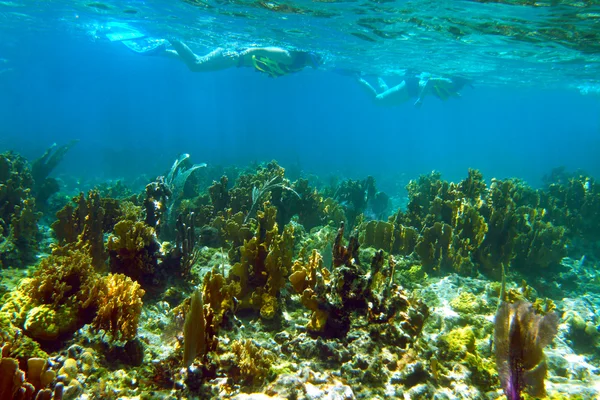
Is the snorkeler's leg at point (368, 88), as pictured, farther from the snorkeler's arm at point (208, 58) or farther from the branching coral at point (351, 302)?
the branching coral at point (351, 302)

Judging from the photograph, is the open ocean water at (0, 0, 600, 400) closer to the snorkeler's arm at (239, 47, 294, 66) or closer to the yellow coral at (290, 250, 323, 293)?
the yellow coral at (290, 250, 323, 293)

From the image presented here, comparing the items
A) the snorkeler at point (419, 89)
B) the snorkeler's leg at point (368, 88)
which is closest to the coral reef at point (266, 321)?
the snorkeler at point (419, 89)

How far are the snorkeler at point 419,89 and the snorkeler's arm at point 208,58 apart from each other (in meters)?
10.3

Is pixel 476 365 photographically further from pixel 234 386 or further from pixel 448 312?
pixel 234 386

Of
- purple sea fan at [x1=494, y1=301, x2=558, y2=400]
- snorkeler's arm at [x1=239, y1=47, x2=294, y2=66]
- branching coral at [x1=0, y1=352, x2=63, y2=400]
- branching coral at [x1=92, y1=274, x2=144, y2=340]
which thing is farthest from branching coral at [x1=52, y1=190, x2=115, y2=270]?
snorkeler's arm at [x1=239, y1=47, x2=294, y2=66]

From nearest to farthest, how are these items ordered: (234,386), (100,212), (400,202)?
(234,386) < (100,212) < (400,202)

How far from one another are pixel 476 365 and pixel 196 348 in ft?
9.73

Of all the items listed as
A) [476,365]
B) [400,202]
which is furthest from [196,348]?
[400,202]

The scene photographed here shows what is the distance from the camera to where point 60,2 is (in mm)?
22453

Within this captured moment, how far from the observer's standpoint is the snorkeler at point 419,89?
67.1 ft

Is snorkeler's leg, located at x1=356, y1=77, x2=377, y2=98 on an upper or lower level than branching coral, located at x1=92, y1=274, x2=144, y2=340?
upper

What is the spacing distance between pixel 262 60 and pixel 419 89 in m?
13.8

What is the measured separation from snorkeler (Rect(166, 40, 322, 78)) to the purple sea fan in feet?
43.1

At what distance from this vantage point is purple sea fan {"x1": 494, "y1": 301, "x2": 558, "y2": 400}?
3.07 m
